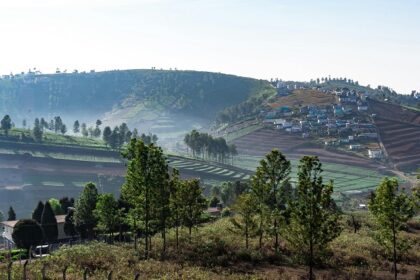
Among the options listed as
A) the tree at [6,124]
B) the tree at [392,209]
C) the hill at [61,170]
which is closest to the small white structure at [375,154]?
the hill at [61,170]

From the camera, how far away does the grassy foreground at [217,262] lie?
31.3 meters

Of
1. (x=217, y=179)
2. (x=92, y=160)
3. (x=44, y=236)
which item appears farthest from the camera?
Answer: (x=92, y=160)

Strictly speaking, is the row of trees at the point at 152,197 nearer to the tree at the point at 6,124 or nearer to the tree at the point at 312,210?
the tree at the point at 312,210

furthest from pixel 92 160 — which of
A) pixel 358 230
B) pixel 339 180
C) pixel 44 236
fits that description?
pixel 358 230

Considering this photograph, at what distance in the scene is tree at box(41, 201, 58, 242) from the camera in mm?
65875

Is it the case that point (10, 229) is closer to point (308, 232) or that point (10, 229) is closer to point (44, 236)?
point (44, 236)

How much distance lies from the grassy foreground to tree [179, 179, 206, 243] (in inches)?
97.6

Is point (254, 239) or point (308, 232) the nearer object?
point (308, 232)

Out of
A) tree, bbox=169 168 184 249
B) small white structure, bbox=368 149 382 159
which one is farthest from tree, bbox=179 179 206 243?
small white structure, bbox=368 149 382 159

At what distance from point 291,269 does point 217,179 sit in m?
118

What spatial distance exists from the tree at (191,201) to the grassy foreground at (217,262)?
2.48 metres

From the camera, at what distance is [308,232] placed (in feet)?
93.3

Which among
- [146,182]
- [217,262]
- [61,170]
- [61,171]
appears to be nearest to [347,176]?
[61,171]

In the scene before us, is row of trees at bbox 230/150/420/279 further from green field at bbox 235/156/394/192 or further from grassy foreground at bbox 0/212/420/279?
green field at bbox 235/156/394/192
